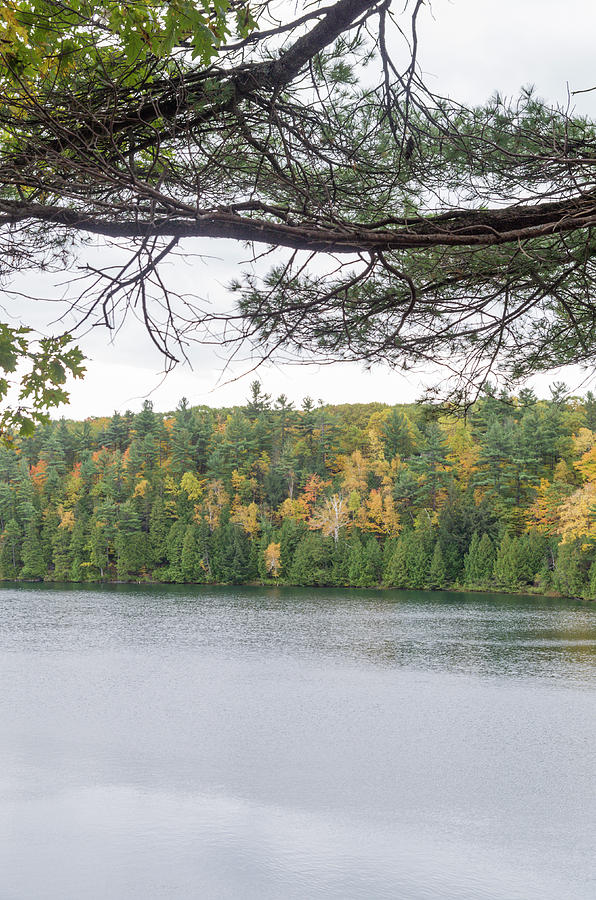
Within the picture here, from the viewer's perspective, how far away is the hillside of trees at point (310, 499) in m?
35.2

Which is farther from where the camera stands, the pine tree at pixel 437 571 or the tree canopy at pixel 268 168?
the pine tree at pixel 437 571

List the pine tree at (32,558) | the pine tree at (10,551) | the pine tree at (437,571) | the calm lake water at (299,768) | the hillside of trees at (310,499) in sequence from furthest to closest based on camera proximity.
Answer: the pine tree at (10,551) → the pine tree at (32,558) → the pine tree at (437,571) → the hillside of trees at (310,499) → the calm lake water at (299,768)

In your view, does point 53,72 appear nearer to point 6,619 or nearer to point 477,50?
point 477,50

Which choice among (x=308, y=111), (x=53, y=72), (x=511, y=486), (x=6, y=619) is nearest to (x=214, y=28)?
(x=53, y=72)

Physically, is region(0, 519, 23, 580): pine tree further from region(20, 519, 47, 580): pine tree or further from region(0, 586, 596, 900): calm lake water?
region(0, 586, 596, 900): calm lake water

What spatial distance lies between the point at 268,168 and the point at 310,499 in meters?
40.6

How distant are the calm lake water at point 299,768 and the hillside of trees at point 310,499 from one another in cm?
1417

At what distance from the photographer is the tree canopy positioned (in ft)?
6.63

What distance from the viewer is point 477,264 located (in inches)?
116

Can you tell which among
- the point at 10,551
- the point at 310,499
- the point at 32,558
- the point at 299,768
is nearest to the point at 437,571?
the point at 310,499

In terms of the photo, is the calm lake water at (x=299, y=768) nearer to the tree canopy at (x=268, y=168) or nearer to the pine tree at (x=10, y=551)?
the tree canopy at (x=268, y=168)

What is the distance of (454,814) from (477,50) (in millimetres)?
9933

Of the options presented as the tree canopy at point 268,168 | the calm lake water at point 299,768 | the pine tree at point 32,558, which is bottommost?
the calm lake water at point 299,768

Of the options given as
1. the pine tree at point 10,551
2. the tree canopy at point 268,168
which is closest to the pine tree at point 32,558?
the pine tree at point 10,551
